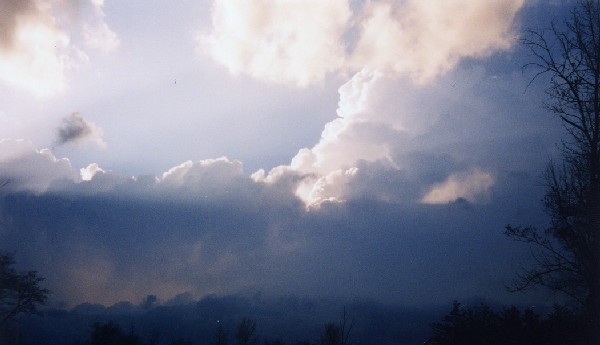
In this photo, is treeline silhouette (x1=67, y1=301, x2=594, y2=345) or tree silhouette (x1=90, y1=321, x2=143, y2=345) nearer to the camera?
treeline silhouette (x1=67, y1=301, x2=594, y2=345)

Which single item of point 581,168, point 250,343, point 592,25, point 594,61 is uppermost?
point 592,25

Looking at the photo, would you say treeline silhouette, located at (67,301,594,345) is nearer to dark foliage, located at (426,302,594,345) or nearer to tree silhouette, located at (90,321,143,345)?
dark foliage, located at (426,302,594,345)

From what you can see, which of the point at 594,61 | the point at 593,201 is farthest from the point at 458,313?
the point at 594,61

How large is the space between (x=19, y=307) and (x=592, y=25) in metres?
48.9

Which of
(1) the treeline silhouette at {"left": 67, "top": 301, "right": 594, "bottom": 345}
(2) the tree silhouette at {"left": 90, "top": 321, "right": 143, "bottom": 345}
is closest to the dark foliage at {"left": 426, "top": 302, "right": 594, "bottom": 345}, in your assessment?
(1) the treeline silhouette at {"left": 67, "top": 301, "right": 594, "bottom": 345}

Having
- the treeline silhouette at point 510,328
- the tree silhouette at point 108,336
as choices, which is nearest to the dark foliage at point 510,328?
the treeline silhouette at point 510,328

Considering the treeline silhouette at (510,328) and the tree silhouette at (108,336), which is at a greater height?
the treeline silhouette at (510,328)

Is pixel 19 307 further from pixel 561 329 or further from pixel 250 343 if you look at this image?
pixel 250 343

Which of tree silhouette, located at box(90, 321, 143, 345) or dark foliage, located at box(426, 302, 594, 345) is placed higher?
dark foliage, located at box(426, 302, 594, 345)

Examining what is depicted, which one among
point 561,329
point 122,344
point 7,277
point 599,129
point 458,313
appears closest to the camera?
point 561,329

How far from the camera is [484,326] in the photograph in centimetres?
1091

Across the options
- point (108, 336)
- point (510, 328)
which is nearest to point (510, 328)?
point (510, 328)

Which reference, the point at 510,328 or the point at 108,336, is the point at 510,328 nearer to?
the point at 510,328

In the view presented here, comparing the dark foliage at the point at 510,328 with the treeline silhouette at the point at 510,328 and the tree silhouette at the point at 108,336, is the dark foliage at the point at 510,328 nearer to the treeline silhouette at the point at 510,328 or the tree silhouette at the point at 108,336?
the treeline silhouette at the point at 510,328
